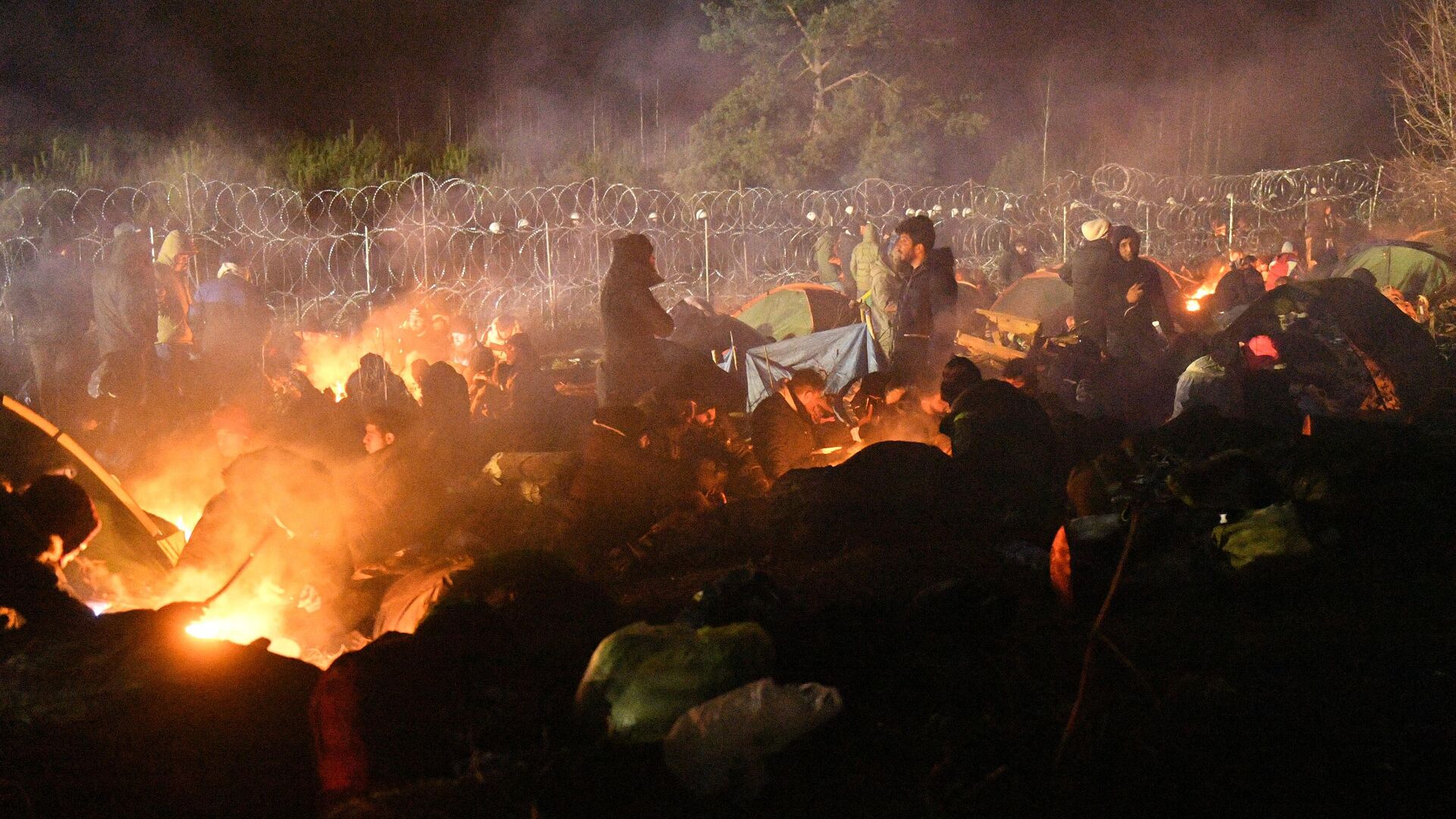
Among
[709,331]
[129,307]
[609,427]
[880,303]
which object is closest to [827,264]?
[709,331]

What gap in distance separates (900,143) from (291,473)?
68.9 feet

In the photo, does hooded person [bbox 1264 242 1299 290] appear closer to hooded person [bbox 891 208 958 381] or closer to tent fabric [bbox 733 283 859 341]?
tent fabric [bbox 733 283 859 341]

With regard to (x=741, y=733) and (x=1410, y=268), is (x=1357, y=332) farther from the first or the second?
(x=741, y=733)

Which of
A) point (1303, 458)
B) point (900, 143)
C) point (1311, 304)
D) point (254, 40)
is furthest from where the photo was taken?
point (900, 143)

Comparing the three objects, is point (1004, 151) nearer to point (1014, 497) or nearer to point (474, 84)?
point (474, 84)

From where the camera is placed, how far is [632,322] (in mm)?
8195

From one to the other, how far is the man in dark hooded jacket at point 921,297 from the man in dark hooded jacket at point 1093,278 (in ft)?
4.64

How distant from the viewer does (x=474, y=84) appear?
25.9 m

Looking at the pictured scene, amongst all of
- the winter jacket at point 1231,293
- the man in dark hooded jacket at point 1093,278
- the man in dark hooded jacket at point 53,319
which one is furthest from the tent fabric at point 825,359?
the man in dark hooded jacket at point 53,319

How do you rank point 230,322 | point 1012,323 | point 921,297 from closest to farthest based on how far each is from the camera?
1. point 921,297
2. point 230,322
3. point 1012,323

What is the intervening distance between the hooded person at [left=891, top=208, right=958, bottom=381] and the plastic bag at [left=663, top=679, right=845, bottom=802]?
5.98m

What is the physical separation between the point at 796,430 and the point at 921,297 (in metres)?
2.41

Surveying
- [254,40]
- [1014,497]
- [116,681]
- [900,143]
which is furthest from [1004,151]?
[116,681]

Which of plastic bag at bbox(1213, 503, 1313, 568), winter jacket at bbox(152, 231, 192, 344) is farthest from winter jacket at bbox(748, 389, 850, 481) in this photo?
winter jacket at bbox(152, 231, 192, 344)
